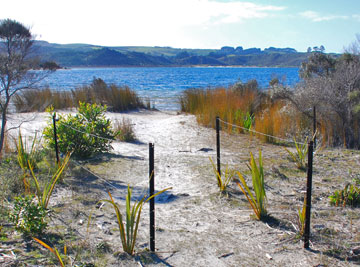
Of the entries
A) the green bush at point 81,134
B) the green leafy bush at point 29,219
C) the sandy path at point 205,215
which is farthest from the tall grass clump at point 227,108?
the green leafy bush at point 29,219

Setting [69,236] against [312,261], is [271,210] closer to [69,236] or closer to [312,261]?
[312,261]

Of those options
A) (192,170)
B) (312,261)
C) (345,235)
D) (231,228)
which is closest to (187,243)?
(231,228)

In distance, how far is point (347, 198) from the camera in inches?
161

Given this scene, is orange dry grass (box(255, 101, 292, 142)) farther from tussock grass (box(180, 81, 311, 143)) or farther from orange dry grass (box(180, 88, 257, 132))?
orange dry grass (box(180, 88, 257, 132))

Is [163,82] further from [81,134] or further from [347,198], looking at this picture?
[347,198]

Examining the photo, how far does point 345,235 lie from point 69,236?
2.65m

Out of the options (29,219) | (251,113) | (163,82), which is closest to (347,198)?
(29,219)

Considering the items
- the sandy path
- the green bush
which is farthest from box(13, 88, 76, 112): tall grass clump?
the sandy path

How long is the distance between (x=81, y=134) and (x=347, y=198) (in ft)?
14.3

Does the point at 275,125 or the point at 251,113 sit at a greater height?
the point at 251,113

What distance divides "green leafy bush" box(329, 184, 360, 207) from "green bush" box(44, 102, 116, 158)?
12.0 ft

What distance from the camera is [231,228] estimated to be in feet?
12.0

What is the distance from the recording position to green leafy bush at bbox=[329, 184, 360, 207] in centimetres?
407

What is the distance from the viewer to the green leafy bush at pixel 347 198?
4.07 meters
